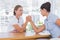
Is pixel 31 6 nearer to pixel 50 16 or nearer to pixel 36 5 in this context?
pixel 36 5

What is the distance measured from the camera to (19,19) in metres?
3.25

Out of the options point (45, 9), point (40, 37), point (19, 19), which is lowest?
point (40, 37)

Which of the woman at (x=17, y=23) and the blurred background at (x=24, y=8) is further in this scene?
the blurred background at (x=24, y=8)

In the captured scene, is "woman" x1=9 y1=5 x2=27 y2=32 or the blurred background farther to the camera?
the blurred background

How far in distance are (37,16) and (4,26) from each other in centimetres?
84

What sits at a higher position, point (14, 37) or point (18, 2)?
point (18, 2)

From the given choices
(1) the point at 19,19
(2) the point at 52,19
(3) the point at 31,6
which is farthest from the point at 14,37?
(3) the point at 31,6

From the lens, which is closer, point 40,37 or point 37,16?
point 40,37

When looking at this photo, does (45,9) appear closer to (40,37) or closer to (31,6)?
(40,37)

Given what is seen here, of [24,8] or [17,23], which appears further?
[24,8]

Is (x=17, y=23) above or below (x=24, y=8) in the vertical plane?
below

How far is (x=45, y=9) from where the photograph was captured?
273 centimetres

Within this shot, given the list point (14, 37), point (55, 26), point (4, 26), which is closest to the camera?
point (14, 37)

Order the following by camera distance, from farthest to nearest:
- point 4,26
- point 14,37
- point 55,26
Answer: point 4,26 < point 55,26 < point 14,37
